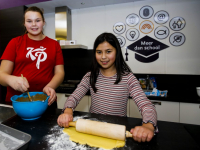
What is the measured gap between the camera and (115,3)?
220 centimetres

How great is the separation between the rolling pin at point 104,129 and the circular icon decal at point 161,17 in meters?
1.98

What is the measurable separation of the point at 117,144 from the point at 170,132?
0.89ft

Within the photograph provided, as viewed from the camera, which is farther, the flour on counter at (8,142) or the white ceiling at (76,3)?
the white ceiling at (76,3)

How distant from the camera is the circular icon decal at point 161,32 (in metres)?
2.05

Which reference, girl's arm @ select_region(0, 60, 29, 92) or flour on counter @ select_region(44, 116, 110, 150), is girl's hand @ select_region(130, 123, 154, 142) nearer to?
flour on counter @ select_region(44, 116, 110, 150)

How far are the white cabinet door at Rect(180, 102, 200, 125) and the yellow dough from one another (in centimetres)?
138

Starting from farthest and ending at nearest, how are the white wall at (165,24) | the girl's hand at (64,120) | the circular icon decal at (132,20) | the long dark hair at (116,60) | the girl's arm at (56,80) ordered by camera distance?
the circular icon decal at (132,20), the white wall at (165,24), the long dark hair at (116,60), the girl's arm at (56,80), the girl's hand at (64,120)

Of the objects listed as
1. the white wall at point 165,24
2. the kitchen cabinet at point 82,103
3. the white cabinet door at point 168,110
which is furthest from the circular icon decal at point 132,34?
the kitchen cabinet at point 82,103

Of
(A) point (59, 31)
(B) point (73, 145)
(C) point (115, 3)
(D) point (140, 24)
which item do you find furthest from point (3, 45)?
(B) point (73, 145)

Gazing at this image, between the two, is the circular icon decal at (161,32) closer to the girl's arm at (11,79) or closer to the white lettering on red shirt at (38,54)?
the white lettering on red shirt at (38,54)

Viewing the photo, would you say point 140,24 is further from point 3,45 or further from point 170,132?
point 3,45

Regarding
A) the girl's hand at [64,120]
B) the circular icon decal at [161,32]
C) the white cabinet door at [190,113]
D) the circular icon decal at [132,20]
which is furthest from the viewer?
the circular icon decal at [132,20]

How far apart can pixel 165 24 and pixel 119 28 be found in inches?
27.2

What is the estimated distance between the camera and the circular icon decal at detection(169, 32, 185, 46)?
198 cm
